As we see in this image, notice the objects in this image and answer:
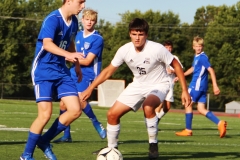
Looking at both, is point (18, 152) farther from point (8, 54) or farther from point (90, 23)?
point (8, 54)

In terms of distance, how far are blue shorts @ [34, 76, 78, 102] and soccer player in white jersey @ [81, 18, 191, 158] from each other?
0.51 metres

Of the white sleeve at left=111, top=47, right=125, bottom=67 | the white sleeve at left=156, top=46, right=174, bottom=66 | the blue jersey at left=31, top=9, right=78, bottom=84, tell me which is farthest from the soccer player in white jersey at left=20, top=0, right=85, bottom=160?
the white sleeve at left=156, top=46, right=174, bottom=66

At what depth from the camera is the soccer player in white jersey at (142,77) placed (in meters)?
7.91

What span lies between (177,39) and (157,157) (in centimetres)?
6879

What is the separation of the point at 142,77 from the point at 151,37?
7028 cm

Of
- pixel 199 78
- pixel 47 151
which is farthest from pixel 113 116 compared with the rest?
pixel 199 78

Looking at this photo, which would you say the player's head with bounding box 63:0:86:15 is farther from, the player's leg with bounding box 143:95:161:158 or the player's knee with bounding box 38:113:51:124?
the player's leg with bounding box 143:95:161:158

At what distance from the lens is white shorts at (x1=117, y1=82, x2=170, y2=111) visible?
26.7 ft

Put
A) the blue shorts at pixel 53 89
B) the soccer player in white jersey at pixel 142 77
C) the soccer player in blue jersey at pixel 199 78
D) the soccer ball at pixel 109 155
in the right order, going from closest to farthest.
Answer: the soccer ball at pixel 109 155 < the blue shorts at pixel 53 89 < the soccer player in white jersey at pixel 142 77 < the soccer player in blue jersey at pixel 199 78

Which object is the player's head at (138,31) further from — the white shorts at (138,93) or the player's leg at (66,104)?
the player's leg at (66,104)

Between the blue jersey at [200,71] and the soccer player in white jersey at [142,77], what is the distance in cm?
528

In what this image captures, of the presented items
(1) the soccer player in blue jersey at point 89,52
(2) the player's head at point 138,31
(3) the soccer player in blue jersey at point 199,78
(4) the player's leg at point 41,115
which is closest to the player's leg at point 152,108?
(2) the player's head at point 138,31

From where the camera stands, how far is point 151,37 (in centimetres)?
7819

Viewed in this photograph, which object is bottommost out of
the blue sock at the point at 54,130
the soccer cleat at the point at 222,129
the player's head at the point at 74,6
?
the soccer cleat at the point at 222,129
